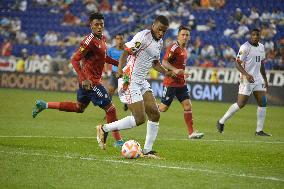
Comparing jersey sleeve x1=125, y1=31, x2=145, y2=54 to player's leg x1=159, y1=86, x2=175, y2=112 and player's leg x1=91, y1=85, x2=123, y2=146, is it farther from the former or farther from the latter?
player's leg x1=159, y1=86, x2=175, y2=112

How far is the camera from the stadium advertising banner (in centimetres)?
3019

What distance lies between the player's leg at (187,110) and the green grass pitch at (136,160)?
12.6 inches

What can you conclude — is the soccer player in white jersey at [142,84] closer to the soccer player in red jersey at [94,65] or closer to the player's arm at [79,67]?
the player's arm at [79,67]

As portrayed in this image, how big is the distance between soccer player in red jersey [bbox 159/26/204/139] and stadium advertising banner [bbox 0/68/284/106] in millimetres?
13453

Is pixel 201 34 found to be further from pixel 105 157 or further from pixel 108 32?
pixel 105 157

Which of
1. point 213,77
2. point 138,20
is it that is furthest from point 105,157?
point 138,20

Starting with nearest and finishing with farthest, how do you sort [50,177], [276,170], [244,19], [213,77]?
[50,177]
[276,170]
[213,77]
[244,19]

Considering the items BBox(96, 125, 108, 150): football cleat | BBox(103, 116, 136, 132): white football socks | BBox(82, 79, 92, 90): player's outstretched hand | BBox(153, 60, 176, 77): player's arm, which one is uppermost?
BBox(153, 60, 176, 77): player's arm


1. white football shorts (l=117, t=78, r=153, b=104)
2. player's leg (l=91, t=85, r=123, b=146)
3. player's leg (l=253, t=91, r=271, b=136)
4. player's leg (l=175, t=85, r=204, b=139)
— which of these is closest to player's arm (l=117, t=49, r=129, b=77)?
white football shorts (l=117, t=78, r=153, b=104)

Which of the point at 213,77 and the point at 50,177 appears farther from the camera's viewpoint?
the point at 213,77

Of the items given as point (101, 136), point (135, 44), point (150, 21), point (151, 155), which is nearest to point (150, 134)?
point (151, 155)

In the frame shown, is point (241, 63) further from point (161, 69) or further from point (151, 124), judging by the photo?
point (151, 124)

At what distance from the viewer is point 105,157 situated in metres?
11.4

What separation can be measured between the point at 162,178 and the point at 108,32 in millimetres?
29462
